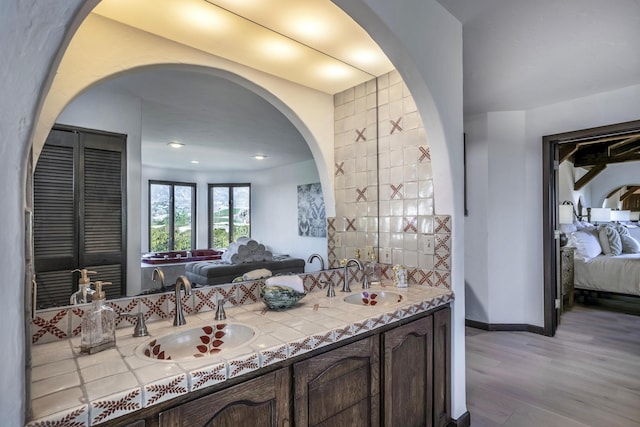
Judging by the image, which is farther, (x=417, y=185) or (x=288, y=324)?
(x=417, y=185)

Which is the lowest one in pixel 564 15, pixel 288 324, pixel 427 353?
pixel 427 353

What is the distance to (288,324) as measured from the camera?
132 cm

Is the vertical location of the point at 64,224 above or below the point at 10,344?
above

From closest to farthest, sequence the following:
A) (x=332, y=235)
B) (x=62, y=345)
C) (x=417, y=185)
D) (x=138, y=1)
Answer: (x=62, y=345) < (x=138, y=1) < (x=417, y=185) < (x=332, y=235)

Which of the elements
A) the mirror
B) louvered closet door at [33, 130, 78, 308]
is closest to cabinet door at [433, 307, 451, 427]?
louvered closet door at [33, 130, 78, 308]

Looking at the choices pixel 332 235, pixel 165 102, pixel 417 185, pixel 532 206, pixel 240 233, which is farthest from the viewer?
pixel 532 206

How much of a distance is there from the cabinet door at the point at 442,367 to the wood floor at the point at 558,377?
1.21ft

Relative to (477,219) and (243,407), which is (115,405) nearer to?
(243,407)

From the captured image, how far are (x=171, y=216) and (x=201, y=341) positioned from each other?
605 millimetres

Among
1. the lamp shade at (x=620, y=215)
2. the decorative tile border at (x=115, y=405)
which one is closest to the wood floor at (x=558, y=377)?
the decorative tile border at (x=115, y=405)

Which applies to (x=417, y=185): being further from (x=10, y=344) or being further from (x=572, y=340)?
(x=572, y=340)

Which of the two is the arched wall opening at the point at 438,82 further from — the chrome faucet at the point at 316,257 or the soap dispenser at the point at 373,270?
the chrome faucet at the point at 316,257

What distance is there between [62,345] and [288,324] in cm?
81

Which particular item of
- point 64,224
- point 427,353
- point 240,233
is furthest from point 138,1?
point 427,353
